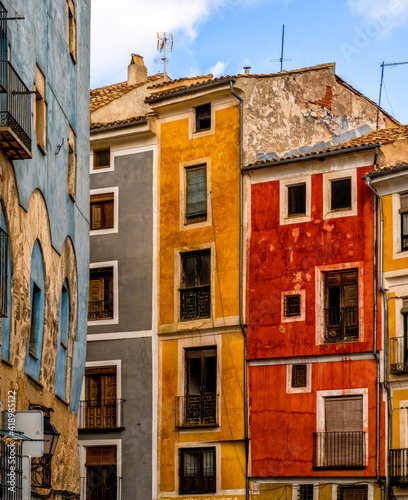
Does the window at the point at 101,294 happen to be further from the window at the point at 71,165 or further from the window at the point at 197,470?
the window at the point at 71,165

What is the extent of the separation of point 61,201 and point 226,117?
17.1 metres

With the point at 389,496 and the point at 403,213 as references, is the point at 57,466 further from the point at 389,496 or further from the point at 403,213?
the point at 403,213

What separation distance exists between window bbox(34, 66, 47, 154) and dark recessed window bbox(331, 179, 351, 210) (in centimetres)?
1661

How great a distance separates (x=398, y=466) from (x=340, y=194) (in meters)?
8.72

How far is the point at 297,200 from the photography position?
3984 centimetres

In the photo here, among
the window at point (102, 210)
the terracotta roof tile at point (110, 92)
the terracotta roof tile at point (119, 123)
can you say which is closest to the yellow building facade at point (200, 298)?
the terracotta roof tile at point (119, 123)

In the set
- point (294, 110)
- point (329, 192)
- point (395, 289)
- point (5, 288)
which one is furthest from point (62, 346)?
point (294, 110)

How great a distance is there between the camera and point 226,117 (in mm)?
41875

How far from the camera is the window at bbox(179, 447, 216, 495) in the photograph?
3959 centimetres

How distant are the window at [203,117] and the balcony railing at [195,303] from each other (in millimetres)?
5628

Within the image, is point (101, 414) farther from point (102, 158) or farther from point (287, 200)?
point (287, 200)

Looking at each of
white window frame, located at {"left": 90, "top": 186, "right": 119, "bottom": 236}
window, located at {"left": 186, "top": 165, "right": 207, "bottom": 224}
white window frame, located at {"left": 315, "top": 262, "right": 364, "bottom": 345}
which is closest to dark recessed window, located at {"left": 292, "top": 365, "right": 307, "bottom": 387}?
white window frame, located at {"left": 315, "top": 262, "right": 364, "bottom": 345}

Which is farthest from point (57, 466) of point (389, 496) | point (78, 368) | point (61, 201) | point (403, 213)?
point (403, 213)

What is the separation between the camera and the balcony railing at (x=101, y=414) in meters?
40.9
